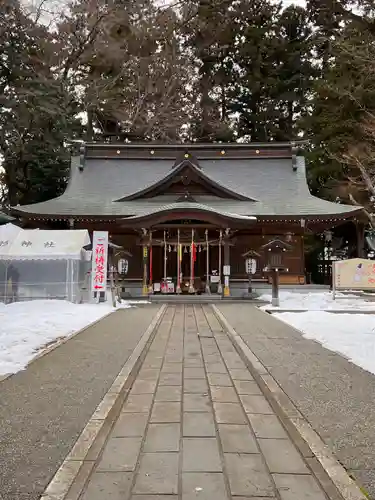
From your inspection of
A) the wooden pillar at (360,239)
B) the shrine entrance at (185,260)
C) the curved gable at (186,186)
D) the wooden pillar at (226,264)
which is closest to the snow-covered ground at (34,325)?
the shrine entrance at (185,260)

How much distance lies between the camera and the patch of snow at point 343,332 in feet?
19.2

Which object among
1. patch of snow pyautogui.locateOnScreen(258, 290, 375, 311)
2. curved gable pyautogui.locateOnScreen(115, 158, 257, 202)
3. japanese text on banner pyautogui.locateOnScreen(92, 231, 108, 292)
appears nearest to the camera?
japanese text on banner pyautogui.locateOnScreen(92, 231, 108, 292)

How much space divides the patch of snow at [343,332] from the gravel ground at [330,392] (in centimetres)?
24

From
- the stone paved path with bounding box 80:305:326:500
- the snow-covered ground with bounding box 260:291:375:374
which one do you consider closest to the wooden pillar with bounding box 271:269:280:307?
the snow-covered ground with bounding box 260:291:375:374

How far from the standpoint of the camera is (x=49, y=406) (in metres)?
3.71

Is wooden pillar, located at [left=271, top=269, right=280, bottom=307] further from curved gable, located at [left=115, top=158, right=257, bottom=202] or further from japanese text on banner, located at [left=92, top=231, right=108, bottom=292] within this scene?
curved gable, located at [left=115, top=158, right=257, bottom=202]

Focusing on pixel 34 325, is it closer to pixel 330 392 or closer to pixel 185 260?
pixel 330 392

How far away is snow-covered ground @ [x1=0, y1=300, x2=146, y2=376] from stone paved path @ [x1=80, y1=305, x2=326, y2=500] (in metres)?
1.84

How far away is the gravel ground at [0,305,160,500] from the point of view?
2.51 meters

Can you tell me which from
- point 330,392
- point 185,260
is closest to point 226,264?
point 185,260

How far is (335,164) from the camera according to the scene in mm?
23516

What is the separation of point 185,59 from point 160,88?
17.4ft

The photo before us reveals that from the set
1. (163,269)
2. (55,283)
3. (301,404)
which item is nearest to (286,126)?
(163,269)

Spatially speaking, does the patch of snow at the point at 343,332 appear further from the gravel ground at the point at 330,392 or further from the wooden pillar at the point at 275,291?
the wooden pillar at the point at 275,291
